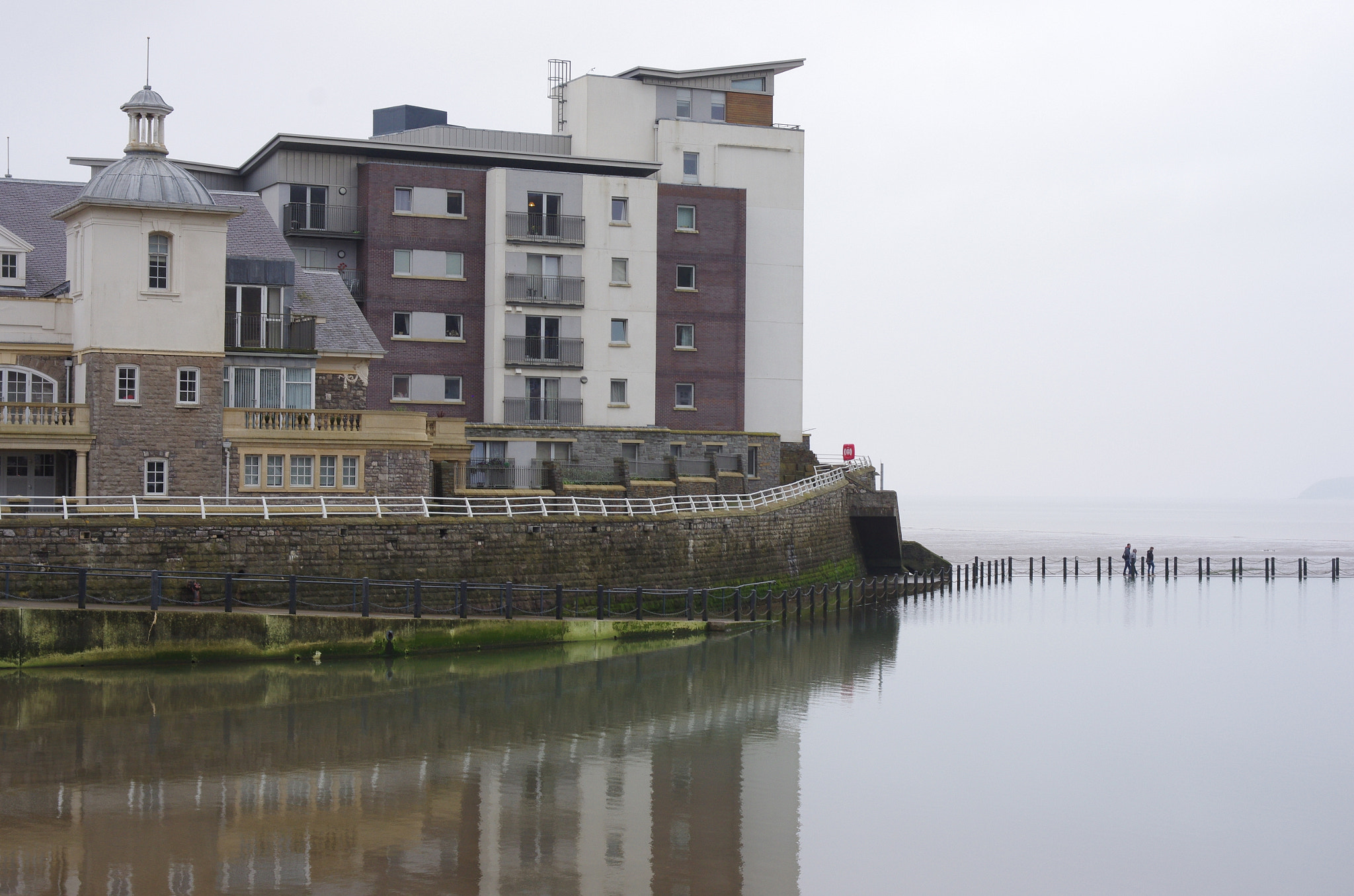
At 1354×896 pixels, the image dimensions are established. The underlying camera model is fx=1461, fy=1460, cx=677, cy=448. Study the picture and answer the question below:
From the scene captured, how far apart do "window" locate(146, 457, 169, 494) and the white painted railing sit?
421 millimetres

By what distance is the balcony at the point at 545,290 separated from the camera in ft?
171

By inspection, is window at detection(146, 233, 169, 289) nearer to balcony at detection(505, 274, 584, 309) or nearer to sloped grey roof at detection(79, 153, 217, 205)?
sloped grey roof at detection(79, 153, 217, 205)

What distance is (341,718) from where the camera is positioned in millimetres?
26781

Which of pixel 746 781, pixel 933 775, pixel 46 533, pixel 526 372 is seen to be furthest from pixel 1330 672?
pixel 46 533

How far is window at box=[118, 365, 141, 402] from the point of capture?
3603 centimetres

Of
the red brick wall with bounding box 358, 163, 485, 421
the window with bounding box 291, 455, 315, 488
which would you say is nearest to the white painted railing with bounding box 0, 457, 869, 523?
the window with bounding box 291, 455, 315, 488

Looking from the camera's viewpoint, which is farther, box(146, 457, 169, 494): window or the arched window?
the arched window

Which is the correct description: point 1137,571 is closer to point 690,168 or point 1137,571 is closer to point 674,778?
point 690,168

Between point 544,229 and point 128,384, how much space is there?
19.7m

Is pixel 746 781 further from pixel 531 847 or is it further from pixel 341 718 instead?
pixel 341 718

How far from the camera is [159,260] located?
1457 inches

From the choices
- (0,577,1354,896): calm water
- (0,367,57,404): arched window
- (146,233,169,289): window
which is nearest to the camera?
(0,577,1354,896): calm water

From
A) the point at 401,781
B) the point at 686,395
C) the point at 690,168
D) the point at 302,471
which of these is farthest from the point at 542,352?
the point at 401,781

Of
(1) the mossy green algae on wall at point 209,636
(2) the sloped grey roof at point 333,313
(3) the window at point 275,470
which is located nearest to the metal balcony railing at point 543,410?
(2) the sloped grey roof at point 333,313
